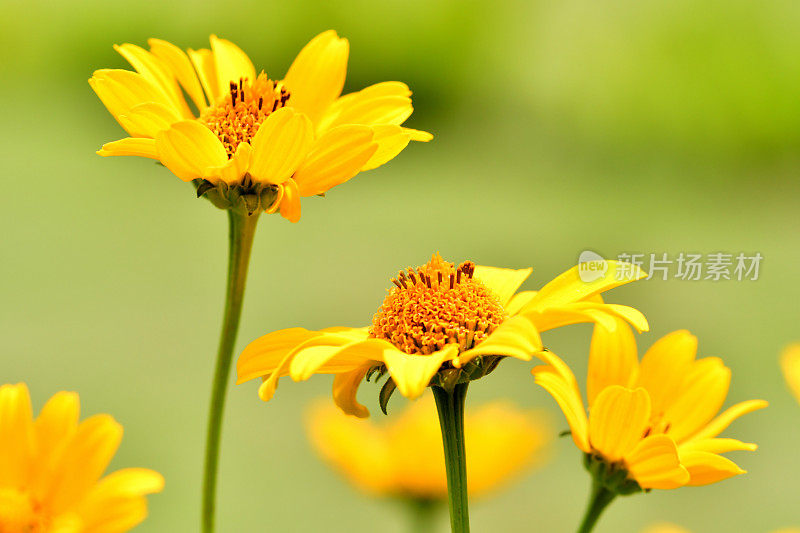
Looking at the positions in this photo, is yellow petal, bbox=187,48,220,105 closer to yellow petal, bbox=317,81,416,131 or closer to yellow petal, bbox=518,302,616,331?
yellow petal, bbox=317,81,416,131

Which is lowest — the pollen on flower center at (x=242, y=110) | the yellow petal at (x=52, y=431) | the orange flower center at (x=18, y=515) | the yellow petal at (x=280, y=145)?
the orange flower center at (x=18, y=515)

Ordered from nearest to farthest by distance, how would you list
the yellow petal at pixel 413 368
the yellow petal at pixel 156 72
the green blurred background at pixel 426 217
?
the yellow petal at pixel 413 368 → the yellow petal at pixel 156 72 → the green blurred background at pixel 426 217

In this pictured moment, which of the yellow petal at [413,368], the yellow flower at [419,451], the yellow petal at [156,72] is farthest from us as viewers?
the yellow flower at [419,451]

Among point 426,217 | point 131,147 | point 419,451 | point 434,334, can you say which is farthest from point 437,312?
point 426,217

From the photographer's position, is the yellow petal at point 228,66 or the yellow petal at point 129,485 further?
the yellow petal at point 228,66

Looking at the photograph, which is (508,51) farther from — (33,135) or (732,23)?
(33,135)

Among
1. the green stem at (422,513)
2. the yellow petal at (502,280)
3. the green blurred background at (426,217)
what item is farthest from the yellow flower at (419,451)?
the green blurred background at (426,217)

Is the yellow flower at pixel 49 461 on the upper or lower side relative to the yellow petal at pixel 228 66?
lower

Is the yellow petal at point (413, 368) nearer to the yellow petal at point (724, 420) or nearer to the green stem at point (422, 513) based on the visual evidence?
the yellow petal at point (724, 420)
